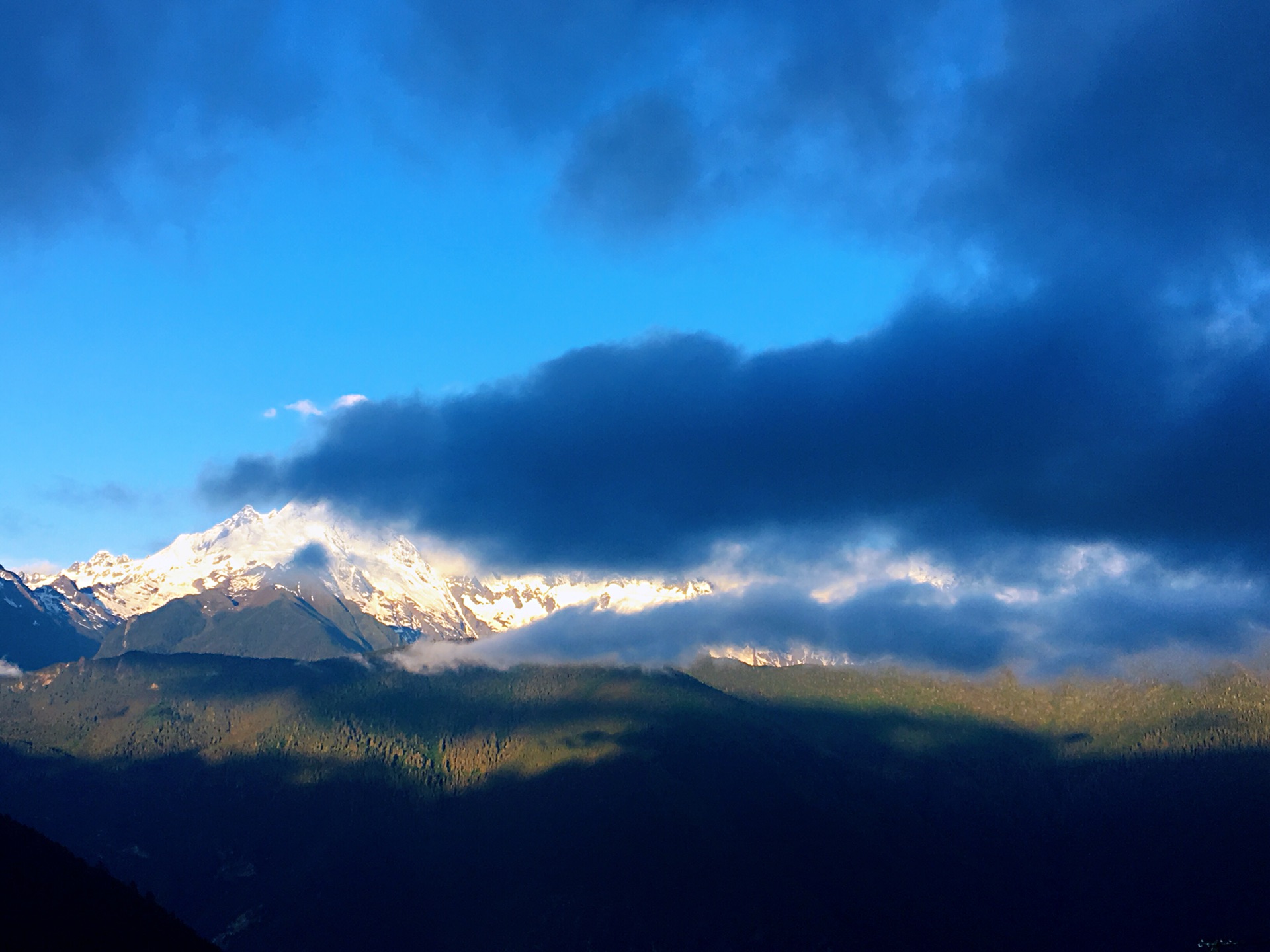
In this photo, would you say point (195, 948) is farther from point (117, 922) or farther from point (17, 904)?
point (17, 904)

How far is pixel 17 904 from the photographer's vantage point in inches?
7259

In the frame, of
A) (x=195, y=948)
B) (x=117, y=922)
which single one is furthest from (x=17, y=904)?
(x=195, y=948)

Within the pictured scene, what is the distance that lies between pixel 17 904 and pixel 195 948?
27698 mm

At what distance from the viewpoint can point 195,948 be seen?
196 m

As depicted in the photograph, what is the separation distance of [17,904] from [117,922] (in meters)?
15.7

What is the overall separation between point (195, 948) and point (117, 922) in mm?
12856

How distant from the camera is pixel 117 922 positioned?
193625 mm
